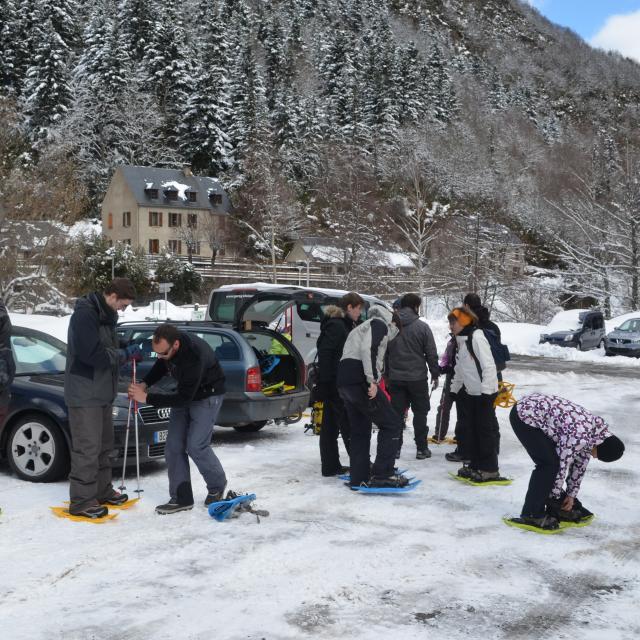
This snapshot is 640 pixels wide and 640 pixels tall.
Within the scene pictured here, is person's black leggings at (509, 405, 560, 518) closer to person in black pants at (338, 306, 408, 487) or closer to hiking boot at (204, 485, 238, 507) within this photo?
person in black pants at (338, 306, 408, 487)

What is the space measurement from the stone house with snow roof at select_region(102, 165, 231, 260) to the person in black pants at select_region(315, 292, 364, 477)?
2354 inches

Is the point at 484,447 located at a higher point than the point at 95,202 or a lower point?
lower

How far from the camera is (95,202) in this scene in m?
73.2

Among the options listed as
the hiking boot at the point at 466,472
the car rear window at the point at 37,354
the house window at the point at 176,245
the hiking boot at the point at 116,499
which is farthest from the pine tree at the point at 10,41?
the hiking boot at the point at 466,472

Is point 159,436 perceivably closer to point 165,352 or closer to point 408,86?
point 165,352

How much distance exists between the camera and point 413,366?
8.73 m

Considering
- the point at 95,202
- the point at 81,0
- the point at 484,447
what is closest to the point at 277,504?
the point at 484,447

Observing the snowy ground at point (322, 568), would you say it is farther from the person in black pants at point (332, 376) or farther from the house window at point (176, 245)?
the house window at point (176, 245)

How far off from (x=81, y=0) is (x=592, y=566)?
122 metres

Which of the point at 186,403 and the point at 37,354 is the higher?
the point at 37,354

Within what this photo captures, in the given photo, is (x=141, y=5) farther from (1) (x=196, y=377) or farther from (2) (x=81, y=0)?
(1) (x=196, y=377)

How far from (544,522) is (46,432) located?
455 cm

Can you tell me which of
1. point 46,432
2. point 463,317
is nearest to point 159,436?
point 46,432

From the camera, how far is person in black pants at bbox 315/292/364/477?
25.1 ft
